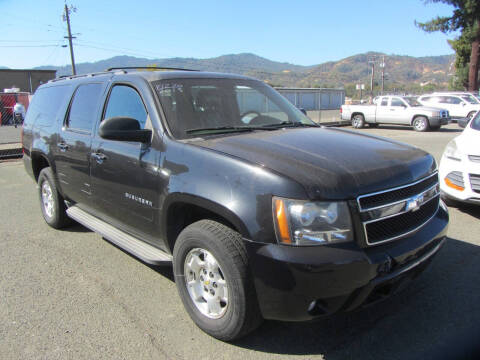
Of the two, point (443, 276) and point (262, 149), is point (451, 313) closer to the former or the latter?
point (443, 276)

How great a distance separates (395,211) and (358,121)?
19.6 m

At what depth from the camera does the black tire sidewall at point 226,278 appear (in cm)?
240

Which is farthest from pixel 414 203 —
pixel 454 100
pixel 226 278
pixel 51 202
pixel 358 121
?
pixel 454 100

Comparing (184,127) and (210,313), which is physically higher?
(184,127)

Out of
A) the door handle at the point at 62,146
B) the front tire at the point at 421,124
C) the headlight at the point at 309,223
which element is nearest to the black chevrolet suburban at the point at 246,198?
the headlight at the point at 309,223

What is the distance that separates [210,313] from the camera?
2.74 metres

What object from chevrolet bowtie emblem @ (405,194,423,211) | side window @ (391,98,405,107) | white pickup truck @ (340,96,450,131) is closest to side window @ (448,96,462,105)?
white pickup truck @ (340,96,450,131)

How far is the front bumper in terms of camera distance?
85.9 inches

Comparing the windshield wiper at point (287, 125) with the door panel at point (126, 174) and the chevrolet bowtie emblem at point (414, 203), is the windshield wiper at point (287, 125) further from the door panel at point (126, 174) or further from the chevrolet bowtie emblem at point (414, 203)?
the chevrolet bowtie emblem at point (414, 203)

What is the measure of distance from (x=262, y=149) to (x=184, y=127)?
0.80 m

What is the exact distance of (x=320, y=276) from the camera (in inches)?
85.5

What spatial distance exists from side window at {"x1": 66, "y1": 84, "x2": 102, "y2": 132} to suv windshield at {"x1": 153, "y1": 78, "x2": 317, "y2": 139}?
100 centimetres

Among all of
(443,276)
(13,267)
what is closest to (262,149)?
(443,276)

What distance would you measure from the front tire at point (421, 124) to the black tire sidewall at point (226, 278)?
18.6 m
